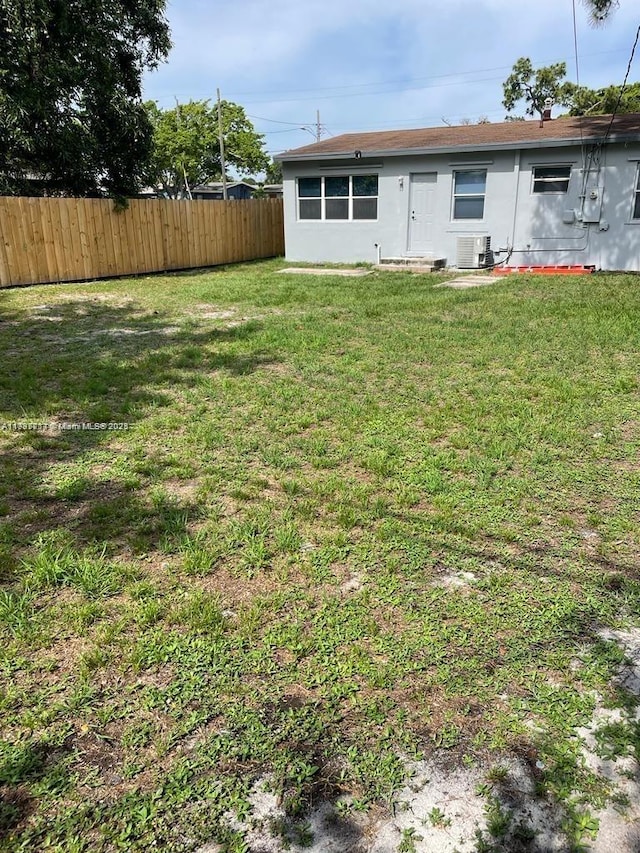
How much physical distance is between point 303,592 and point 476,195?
13.4m

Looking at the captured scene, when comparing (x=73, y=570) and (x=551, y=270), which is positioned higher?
(x=551, y=270)

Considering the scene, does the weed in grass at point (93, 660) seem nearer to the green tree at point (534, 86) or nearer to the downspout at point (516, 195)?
the downspout at point (516, 195)

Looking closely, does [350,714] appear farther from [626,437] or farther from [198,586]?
[626,437]

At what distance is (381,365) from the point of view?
19.7ft

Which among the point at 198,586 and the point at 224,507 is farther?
the point at 224,507

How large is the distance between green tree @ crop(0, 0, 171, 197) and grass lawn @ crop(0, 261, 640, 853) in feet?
37.0

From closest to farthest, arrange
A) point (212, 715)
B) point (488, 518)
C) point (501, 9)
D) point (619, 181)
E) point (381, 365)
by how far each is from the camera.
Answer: point (212, 715), point (488, 518), point (381, 365), point (501, 9), point (619, 181)

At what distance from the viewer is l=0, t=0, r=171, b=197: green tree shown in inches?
516

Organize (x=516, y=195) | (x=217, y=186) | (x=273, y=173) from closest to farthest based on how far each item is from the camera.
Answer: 1. (x=516, y=195)
2. (x=273, y=173)
3. (x=217, y=186)

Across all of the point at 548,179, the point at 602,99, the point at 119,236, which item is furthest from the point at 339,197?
the point at 602,99

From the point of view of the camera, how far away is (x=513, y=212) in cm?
1350

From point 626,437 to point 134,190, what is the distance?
613 inches

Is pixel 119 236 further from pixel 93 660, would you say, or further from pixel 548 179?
pixel 93 660

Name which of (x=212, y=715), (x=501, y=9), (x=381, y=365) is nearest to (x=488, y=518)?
(x=212, y=715)
